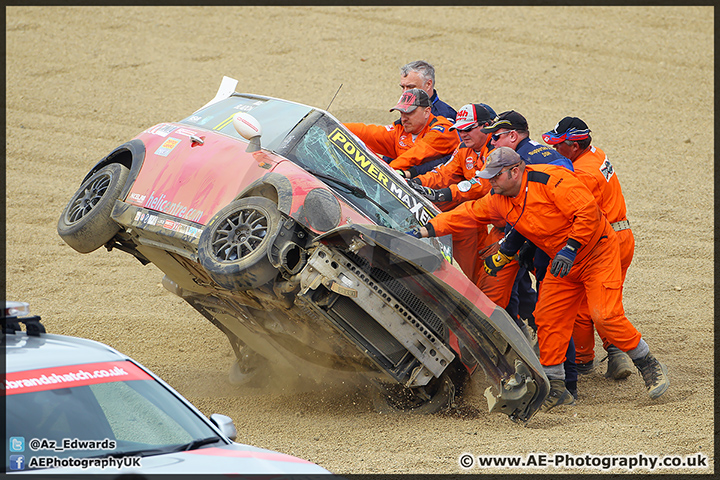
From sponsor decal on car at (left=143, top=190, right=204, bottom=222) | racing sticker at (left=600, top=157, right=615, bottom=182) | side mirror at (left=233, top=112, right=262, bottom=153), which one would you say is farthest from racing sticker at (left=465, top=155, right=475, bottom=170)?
sponsor decal on car at (left=143, top=190, right=204, bottom=222)

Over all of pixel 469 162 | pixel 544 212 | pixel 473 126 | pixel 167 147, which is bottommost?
pixel 544 212

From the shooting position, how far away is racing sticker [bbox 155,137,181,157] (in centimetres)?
609

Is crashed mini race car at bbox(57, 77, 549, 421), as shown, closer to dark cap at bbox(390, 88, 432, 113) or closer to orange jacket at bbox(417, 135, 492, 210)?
orange jacket at bbox(417, 135, 492, 210)

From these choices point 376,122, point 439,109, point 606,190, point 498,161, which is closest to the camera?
point 498,161

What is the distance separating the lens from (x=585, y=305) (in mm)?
7969

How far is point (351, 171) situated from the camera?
6.22m

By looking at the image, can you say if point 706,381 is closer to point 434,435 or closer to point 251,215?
point 434,435

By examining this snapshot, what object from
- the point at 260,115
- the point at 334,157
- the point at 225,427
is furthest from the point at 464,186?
the point at 225,427

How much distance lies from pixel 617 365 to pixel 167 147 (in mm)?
4706

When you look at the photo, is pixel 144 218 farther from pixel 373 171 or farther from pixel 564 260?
pixel 564 260

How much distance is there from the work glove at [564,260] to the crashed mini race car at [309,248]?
2.87 ft

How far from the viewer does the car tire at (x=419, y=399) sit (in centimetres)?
→ 633

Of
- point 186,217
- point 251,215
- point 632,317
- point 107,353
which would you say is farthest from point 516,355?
point 632,317

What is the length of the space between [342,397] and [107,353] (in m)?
3.07
